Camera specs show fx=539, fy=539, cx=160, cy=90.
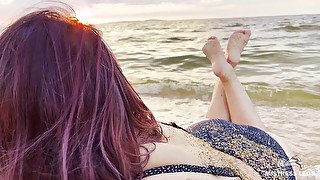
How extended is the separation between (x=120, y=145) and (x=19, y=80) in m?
0.30

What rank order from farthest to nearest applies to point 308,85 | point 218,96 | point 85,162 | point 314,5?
point 314,5 → point 308,85 → point 218,96 → point 85,162

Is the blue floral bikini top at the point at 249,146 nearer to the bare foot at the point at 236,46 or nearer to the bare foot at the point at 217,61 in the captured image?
the bare foot at the point at 217,61

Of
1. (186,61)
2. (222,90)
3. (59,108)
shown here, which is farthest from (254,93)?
(59,108)

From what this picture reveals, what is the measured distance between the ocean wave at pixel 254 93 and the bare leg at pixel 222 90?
89.1 inches

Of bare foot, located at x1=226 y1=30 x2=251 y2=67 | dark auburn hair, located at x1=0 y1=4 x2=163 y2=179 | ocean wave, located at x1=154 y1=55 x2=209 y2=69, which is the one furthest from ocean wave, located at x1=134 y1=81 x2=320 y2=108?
dark auburn hair, located at x1=0 y1=4 x2=163 y2=179

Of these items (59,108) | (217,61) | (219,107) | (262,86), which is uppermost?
(59,108)

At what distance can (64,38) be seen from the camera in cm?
138

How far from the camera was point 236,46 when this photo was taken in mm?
3088

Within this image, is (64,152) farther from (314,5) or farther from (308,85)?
(314,5)

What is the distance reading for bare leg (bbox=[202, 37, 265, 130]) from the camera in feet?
8.79

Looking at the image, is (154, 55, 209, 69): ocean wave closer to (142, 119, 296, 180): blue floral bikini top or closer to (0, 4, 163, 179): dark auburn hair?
(142, 119, 296, 180): blue floral bikini top

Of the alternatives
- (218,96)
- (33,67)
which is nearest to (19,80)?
(33,67)

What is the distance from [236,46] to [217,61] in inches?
9.0

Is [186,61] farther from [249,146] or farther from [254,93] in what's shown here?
[249,146]
